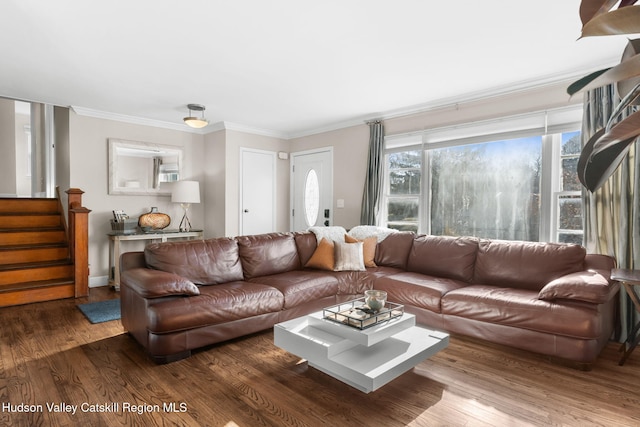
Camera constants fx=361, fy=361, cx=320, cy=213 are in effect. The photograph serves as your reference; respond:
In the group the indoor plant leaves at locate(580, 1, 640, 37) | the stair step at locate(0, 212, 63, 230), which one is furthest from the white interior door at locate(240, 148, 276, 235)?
the indoor plant leaves at locate(580, 1, 640, 37)

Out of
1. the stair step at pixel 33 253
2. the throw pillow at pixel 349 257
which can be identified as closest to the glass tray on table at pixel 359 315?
the throw pillow at pixel 349 257

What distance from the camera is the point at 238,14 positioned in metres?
2.46

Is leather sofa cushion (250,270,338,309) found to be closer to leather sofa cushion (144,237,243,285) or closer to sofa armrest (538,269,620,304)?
leather sofa cushion (144,237,243,285)

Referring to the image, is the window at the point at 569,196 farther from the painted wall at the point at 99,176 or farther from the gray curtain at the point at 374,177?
the painted wall at the point at 99,176

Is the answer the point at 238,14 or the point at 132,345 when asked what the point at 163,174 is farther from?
the point at 238,14

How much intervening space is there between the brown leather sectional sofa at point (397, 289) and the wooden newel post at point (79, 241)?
175 centimetres

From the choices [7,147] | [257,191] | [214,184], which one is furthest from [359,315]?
[7,147]

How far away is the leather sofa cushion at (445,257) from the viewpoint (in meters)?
3.63

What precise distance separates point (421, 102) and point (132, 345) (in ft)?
13.2

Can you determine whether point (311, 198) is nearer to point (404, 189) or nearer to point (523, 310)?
point (404, 189)

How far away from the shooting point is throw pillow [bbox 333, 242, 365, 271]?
→ 12.9 feet

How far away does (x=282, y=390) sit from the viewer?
7.31 ft

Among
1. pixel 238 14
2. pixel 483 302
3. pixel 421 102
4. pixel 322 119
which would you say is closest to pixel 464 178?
pixel 421 102

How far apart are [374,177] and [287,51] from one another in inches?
94.8
